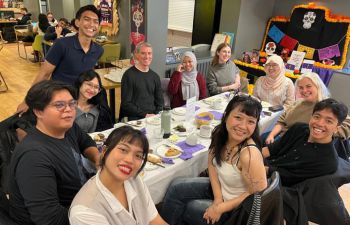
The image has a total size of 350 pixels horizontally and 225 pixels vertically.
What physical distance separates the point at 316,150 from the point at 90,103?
1.66m

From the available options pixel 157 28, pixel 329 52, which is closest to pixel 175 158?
pixel 157 28

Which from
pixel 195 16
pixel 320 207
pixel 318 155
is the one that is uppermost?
pixel 195 16

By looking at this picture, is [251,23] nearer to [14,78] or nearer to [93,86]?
[93,86]

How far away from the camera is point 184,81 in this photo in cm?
303

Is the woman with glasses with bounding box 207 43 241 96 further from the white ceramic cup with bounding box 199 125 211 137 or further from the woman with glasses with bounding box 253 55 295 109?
the white ceramic cup with bounding box 199 125 211 137

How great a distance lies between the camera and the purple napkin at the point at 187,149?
1812 mm

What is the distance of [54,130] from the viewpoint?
126cm

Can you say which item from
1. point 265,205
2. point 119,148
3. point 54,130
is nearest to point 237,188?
point 265,205

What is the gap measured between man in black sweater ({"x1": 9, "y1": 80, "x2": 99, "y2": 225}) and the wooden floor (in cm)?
255

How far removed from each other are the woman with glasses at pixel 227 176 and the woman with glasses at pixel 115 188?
55cm

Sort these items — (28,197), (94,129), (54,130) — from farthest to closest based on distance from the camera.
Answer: (94,129)
(54,130)
(28,197)

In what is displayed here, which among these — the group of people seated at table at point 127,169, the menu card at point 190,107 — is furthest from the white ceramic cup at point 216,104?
the group of people seated at table at point 127,169

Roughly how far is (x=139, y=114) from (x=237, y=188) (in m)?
1.37

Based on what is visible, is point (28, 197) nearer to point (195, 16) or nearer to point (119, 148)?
point (119, 148)
